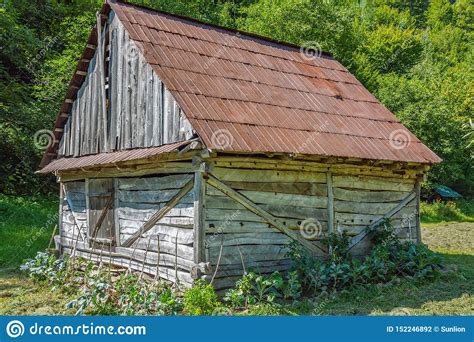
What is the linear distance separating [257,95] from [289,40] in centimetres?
1703

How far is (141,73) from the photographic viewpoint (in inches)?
365

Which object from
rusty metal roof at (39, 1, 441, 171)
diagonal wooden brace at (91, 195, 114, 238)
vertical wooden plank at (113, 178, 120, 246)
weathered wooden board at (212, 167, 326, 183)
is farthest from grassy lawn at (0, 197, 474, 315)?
rusty metal roof at (39, 1, 441, 171)

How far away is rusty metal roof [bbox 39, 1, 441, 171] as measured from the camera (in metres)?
8.27

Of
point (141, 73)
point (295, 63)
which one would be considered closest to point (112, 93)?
point (141, 73)

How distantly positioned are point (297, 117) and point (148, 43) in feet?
10.4

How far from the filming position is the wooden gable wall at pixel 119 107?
28.0 feet

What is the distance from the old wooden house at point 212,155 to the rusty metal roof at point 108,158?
1.9 inches

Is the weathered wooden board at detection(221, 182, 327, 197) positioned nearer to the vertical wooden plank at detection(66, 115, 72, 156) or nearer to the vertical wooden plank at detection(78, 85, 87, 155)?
the vertical wooden plank at detection(78, 85, 87, 155)

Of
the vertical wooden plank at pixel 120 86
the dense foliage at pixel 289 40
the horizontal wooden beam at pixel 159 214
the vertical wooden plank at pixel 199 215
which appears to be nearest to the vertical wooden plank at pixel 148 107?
the vertical wooden plank at pixel 120 86

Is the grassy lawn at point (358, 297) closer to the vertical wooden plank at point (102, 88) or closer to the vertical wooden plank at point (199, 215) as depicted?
the vertical wooden plank at point (199, 215)

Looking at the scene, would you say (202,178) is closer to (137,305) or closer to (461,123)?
(137,305)

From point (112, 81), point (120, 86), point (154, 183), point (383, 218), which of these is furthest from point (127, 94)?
point (383, 218)

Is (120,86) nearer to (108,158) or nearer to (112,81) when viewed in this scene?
(112,81)

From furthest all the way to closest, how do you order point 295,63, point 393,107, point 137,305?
point 393,107, point 295,63, point 137,305
